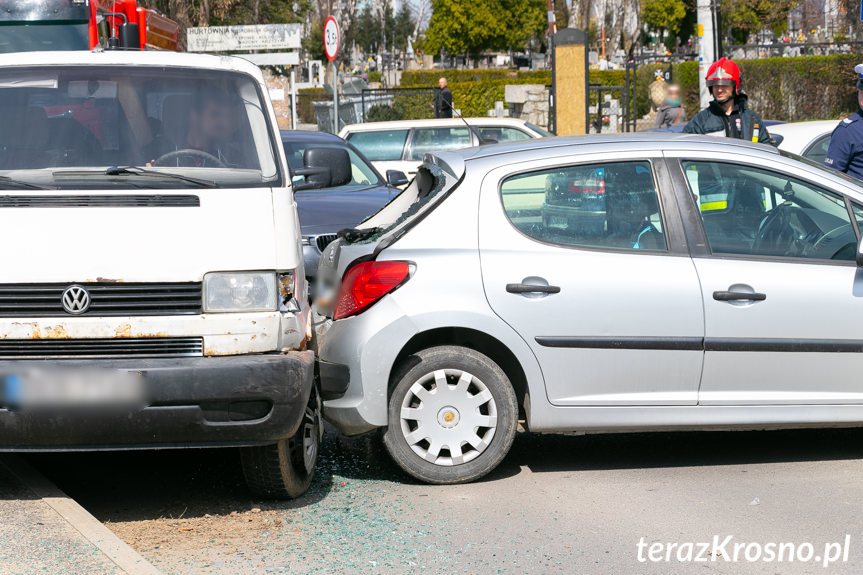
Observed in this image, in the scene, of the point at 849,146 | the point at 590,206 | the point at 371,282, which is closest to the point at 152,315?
the point at 371,282

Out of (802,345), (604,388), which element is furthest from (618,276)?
(802,345)

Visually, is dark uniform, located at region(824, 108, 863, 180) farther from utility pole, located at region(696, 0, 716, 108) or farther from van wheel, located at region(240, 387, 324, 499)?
utility pole, located at region(696, 0, 716, 108)

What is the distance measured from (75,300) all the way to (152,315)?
312 millimetres

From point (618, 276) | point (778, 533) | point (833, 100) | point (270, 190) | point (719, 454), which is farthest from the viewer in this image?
point (833, 100)

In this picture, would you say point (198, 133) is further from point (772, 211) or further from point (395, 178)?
point (395, 178)

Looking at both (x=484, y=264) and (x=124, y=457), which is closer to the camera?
(x=484, y=264)

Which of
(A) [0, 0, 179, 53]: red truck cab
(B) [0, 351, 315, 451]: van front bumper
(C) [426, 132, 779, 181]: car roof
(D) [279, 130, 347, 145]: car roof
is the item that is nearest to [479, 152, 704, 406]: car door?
(C) [426, 132, 779, 181]: car roof

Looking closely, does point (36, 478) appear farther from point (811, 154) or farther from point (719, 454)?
point (811, 154)

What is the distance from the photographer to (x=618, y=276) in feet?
17.7

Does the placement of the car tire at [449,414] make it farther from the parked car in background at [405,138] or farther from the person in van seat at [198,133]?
the parked car in background at [405,138]

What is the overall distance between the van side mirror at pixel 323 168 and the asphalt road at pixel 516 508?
4.98 ft

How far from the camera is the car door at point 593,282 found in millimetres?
5375

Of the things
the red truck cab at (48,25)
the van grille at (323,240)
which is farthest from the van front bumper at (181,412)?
the red truck cab at (48,25)

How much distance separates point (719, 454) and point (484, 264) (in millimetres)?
1812
